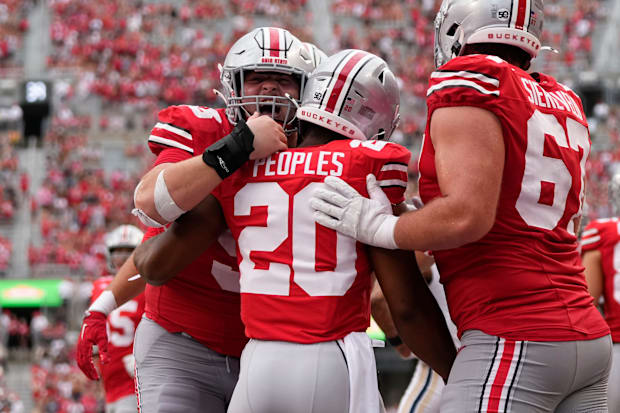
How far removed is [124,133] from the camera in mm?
23000

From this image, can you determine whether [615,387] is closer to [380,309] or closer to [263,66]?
[380,309]

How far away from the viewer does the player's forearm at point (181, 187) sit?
113 inches

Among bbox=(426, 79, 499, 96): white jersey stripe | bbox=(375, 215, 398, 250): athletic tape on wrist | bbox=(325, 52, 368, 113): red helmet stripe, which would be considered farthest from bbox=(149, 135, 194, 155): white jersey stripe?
bbox=(426, 79, 499, 96): white jersey stripe

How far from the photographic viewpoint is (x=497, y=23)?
284 centimetres

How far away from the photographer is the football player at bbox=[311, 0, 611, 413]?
2.56m

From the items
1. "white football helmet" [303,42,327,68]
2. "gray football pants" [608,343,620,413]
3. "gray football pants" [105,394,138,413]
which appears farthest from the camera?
"gray football pants" [105,394,138,413]

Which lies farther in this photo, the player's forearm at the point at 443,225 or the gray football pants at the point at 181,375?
the gray football pants at the point at 181,375

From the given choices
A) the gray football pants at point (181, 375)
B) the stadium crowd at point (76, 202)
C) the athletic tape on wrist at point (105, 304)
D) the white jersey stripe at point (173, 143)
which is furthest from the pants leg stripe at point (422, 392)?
the stadium crowd at point (76, 202)

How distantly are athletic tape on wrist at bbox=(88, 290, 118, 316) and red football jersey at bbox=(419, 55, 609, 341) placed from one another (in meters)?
2.11

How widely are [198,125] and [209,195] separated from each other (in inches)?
18.0

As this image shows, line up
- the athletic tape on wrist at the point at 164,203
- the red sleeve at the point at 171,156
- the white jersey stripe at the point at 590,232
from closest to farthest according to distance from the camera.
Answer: the athletic tape on wrist at the point at 164,203, the red sleeve at the point at 171,156, the white jersey stripe at the point at 590,232

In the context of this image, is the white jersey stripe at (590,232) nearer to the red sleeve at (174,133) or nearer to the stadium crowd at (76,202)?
the red sleeve at (174,133)

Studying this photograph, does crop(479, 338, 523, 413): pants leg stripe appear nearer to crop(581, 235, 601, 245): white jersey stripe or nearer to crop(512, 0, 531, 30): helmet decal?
crop(512, 0, 531, 30): helmet decal

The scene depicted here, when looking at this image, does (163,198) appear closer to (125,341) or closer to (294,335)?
(294,335)
